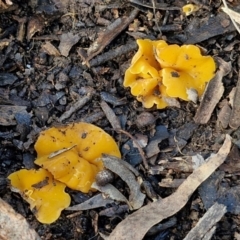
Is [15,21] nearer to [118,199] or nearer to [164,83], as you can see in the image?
[164,83]

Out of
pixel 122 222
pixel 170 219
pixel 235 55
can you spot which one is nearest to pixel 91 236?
pixel 122 222

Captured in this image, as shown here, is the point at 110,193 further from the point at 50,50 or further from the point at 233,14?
the point at 233,14

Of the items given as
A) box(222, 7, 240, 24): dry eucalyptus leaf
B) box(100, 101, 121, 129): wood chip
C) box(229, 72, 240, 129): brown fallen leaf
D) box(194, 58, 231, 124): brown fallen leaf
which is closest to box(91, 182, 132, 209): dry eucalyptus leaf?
box(100, 101, 121, 129): wood chip

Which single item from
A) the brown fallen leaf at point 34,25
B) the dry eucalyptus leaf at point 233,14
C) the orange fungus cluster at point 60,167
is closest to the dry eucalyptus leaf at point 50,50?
the brown fallen leaf at point 34,25

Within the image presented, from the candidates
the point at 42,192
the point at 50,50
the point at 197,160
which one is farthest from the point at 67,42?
the point at 197,160

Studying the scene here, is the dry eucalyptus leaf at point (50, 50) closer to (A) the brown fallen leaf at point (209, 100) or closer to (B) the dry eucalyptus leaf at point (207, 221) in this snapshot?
(A) the brown fallen leaf at point (209, 100)

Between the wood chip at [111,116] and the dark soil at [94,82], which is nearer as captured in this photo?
the dark soil at [94,82]
